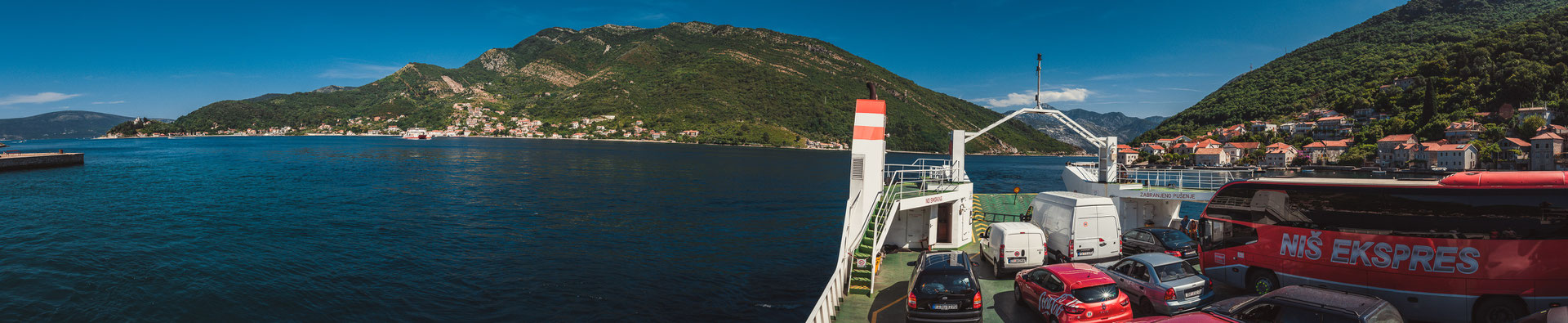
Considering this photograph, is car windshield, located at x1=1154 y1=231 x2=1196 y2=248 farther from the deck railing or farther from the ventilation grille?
the ventilation grille

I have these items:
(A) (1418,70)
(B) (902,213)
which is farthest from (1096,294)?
(A) (1418,70)

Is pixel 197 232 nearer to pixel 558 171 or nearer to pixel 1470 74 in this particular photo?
pixel 558 171

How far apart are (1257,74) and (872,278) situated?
231051mm

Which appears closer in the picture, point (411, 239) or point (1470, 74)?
point (411, 239)

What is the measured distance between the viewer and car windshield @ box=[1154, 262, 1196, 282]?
1069 centimetres

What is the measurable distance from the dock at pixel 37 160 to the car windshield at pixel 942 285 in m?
98.2

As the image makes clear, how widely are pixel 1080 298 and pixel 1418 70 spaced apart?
16736cm

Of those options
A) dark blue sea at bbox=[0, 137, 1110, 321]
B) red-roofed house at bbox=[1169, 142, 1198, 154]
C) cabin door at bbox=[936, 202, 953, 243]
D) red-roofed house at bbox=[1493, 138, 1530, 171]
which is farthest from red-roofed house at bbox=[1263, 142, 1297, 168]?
cabin door at bbox=[936, 202, 953, 243]

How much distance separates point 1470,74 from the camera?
105 m

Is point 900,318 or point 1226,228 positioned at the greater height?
point 1226,228

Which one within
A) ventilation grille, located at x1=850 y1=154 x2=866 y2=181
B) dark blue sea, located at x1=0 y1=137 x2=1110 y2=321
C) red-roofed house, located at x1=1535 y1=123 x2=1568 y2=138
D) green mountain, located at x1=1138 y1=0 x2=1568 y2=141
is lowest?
dark blue sea, located at x1=0 y1=137 x2=1110 y2=321

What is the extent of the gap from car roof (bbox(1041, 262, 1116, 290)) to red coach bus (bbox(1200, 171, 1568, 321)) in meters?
3.58

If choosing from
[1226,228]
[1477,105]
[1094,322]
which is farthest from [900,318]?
[1477,105]

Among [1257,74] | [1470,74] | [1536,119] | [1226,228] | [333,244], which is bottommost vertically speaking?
[333,244]
